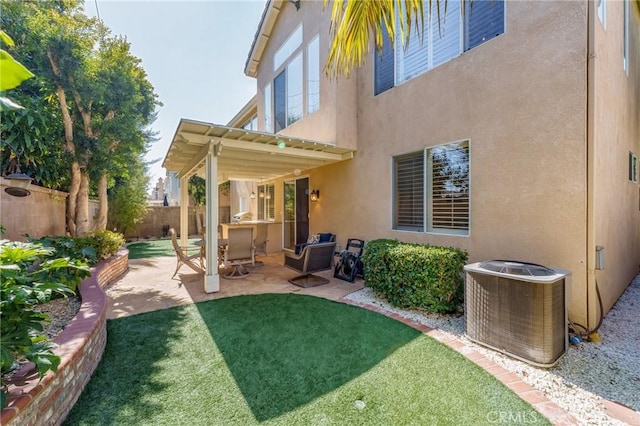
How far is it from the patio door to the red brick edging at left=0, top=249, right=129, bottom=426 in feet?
23.8

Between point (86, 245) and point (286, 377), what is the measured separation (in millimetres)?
6712

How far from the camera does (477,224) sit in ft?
17.5

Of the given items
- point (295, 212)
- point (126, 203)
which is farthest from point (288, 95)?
point (126, 203)

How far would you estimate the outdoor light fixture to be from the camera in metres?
5.52

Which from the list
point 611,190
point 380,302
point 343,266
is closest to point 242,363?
point 380,302

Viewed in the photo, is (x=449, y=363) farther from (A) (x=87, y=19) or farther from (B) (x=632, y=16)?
(A) (x=87, y=19)

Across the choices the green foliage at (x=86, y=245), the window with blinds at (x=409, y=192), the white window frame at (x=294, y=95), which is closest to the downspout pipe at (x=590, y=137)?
the window with blinds at (x=409, y=192)

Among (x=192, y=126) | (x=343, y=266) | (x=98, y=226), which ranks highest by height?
(x=192, y=126)

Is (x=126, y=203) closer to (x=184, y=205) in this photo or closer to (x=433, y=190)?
(x=184, y=205)

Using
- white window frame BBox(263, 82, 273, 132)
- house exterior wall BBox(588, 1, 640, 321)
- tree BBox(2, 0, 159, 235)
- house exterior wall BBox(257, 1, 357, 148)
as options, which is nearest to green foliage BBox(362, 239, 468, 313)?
house exterior wall BBox(588, 1, 640, 321)

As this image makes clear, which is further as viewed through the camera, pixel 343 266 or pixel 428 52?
pixel 343 266

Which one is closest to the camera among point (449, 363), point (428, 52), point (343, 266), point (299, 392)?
point (299, 392)

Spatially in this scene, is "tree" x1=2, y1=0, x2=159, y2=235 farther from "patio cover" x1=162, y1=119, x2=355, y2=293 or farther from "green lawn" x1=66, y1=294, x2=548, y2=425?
"green lawn" x1=66, y1=294, x2=548, y2=425

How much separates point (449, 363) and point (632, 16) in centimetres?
998
